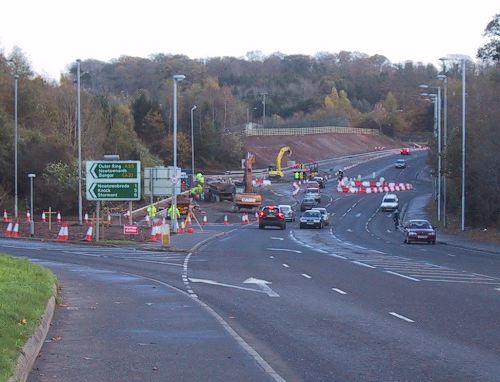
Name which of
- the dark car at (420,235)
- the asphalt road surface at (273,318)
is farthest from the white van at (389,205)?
the asphalt road surface at (273,318)

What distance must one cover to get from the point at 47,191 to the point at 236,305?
51952mm

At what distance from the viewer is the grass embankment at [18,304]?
10455 millimetres

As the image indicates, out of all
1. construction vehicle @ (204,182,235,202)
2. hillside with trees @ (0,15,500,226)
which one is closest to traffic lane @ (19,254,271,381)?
hillside with trees @ (0,15,500,226)

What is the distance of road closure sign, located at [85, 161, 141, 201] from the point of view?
4294cm

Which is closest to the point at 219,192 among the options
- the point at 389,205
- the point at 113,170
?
the point at 389,205

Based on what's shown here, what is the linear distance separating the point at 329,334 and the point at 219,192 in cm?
7181

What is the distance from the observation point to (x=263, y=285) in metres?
23.0

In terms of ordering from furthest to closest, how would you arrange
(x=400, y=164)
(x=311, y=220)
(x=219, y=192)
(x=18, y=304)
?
(x=400, y=164), (x=219, y=192), (x=311, y=220), (x=18, y=304)

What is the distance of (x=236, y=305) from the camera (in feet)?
61.0

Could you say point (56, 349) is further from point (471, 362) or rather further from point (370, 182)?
point (370, 182)

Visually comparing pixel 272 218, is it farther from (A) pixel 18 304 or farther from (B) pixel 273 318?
(A) pixel 18 304

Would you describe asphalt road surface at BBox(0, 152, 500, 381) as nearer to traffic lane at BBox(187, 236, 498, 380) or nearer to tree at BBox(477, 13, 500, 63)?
traffic lane at BBox(187, 236, 498, 380)

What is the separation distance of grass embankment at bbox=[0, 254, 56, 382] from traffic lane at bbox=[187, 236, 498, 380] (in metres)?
3.36

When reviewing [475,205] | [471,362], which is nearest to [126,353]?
[471,362]
